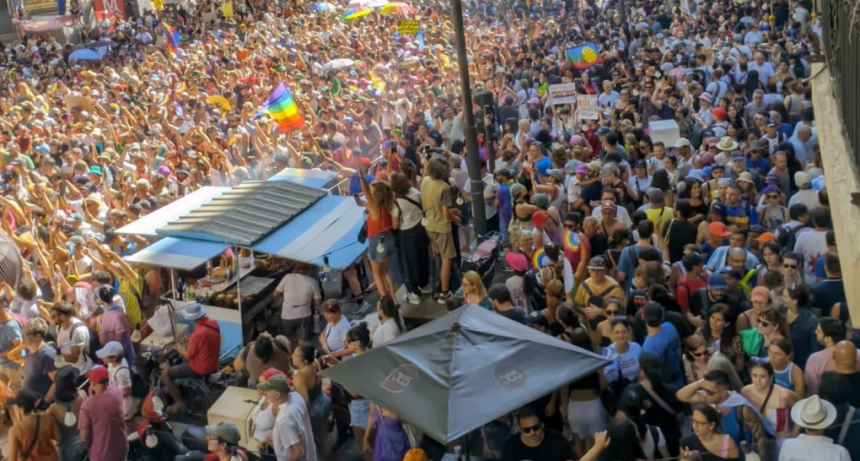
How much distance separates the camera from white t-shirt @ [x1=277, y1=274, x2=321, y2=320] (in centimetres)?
1003

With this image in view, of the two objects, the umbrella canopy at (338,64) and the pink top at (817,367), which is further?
the umbrella canopy at (338,64)

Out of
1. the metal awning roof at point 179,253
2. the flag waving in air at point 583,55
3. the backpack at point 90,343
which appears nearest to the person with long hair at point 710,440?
the metal awning roof at point 179,253

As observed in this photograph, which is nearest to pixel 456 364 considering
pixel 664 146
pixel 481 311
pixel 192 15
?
pixel 481 311

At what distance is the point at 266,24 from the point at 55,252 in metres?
23.0

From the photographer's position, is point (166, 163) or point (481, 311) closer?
point (481, 311)

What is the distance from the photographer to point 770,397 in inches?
244

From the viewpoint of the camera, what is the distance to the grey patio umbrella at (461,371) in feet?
20.1

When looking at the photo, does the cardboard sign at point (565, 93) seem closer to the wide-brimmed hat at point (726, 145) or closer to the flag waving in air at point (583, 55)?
the wide-brimmed hat at point (726, 145)

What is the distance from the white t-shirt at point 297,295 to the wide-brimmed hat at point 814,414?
5.46 meters

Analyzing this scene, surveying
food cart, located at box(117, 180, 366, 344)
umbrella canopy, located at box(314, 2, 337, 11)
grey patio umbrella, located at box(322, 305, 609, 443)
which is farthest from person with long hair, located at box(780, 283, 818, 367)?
umbrella canopy, located at box(314, 2, 337, 11)

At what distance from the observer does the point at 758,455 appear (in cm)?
573

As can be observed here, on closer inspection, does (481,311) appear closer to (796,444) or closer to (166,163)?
(796,444)

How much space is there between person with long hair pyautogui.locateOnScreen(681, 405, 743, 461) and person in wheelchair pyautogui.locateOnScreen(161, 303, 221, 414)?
4.82 meters

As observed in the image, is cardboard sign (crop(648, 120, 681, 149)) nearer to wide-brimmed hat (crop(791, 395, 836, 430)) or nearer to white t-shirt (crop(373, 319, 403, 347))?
white t-shirt (crop(373, 319, 403, 347))
